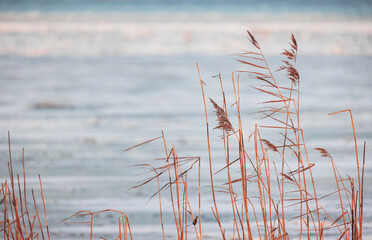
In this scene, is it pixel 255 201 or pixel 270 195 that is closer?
pixel 270 195

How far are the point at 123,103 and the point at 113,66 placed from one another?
8076mm

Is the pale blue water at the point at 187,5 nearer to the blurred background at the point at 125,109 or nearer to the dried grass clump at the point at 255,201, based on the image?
the blurred background at the point at 125,109

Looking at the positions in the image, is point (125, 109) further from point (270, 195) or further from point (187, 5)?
point (187, 5)

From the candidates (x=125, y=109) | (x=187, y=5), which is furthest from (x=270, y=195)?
(x=187, y=5)

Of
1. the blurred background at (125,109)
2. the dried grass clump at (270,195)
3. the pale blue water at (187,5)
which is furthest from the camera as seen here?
the pale blue water at (187,5)

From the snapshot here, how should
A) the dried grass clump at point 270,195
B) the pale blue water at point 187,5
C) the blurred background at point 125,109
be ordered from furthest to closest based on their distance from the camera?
1. the pale blue water at point 187,5
2. the blurred background at point 125,109
3. the dried grass clump at point 270,195

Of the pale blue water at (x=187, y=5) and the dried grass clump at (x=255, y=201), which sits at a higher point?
the pale blue water at (x=187, y=5)

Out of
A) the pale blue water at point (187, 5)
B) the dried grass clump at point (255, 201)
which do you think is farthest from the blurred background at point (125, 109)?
the pale blue water at point (187, 5)

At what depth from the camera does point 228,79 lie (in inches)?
631

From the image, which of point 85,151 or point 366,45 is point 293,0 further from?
point 85,151

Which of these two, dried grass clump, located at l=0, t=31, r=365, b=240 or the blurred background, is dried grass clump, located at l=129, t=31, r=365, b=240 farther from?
the blurred background

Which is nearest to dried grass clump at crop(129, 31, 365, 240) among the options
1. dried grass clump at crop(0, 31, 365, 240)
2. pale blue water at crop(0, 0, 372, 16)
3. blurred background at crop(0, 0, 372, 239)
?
dried grass clump at crop(0, 31, 365, 240)

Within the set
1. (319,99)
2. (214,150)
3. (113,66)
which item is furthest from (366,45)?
(214,150)

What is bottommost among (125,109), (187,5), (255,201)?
(255,201)
